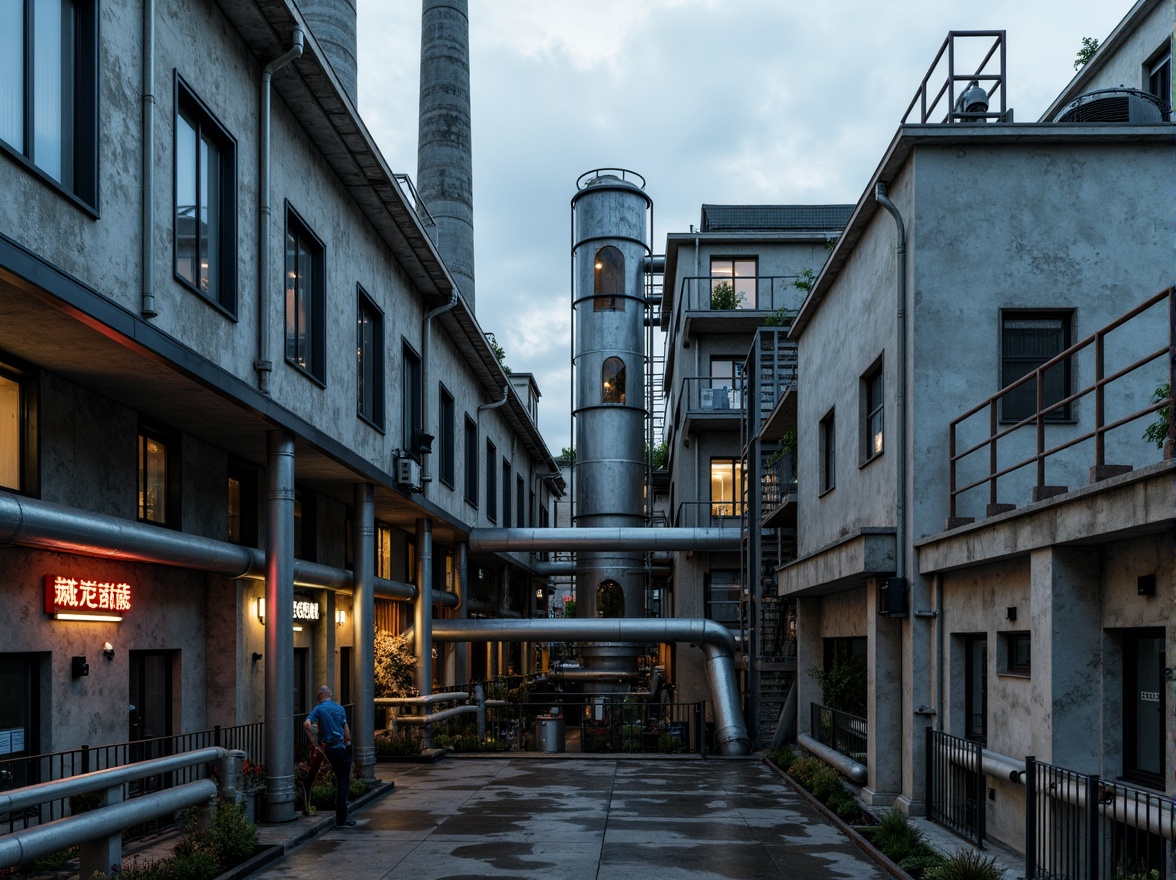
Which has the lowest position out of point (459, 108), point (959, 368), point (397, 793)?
point (397, 793)

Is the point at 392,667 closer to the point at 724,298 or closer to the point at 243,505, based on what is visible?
the point at 243,505

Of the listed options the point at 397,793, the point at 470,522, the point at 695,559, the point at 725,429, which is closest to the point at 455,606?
the point at 470,522

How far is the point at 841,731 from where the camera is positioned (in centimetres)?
1859

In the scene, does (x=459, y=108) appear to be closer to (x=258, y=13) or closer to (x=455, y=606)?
(x=455, y=606)

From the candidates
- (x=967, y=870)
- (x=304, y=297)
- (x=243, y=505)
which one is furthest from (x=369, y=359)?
(x=967, y=870)

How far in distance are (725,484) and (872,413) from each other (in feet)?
54.6

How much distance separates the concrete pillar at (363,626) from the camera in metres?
18.5

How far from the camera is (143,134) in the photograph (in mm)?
10477

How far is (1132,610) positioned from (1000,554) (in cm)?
182

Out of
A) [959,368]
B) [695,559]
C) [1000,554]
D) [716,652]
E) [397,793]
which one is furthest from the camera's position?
[695,559]

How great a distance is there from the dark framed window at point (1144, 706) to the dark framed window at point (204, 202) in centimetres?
970

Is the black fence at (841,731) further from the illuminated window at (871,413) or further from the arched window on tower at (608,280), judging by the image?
the arched window on tower at (608,280)

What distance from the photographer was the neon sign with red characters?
11.6 m

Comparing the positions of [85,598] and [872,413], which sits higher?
[872,413]
